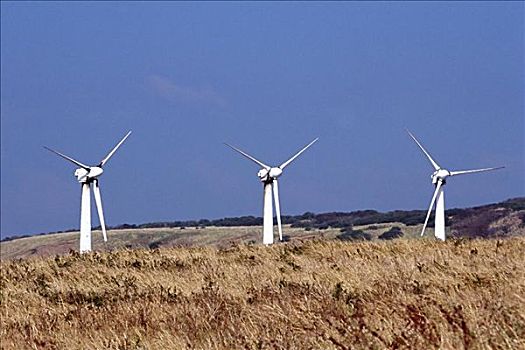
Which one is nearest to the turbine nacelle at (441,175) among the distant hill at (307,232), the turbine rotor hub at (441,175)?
the turbine rotor hub at (441,175)

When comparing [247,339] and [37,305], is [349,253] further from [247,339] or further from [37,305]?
[247,339]

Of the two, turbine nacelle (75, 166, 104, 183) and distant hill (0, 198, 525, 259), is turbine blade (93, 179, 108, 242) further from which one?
distant hill (0, 198, 525, 259)

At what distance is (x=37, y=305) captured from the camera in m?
16.6

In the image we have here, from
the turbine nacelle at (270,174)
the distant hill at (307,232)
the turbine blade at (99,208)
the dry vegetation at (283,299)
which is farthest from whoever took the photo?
the distant hill at (307,232)

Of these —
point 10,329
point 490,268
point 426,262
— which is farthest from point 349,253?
point 10,329

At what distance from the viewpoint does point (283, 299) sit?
43.3ft

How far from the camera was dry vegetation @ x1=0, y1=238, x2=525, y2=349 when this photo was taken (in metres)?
9.20

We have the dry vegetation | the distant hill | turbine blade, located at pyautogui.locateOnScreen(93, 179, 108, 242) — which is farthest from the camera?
the distant hill

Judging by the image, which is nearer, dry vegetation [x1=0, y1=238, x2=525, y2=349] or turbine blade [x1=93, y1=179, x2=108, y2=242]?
dry vegetation [x1=0, y1=238, x2=525, y2=349]

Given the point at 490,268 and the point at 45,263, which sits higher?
the point at 45,263

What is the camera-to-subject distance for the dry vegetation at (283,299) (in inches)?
362

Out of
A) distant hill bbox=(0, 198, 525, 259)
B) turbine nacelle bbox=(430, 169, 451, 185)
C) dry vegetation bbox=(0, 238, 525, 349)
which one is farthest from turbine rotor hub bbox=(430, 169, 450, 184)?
dry vegetation bbox=(0, 238, 525, 349)

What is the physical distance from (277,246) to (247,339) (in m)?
14.2

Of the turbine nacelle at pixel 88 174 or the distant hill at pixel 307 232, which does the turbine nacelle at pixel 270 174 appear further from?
the distant hill at pixel 307 232
